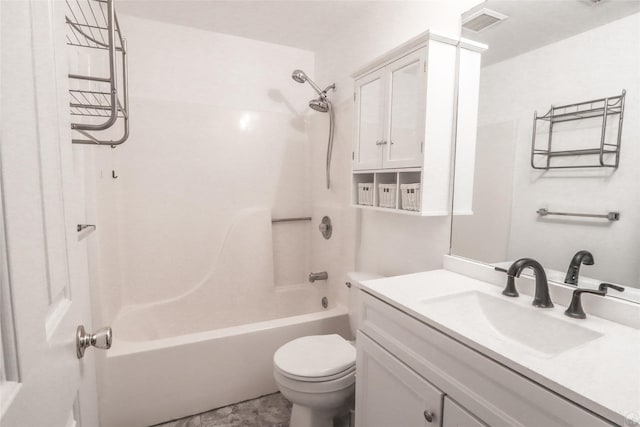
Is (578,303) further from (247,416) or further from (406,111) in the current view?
(247,416)

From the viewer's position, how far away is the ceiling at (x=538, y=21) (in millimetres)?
936

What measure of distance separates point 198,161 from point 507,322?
213cm

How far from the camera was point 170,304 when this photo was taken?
2.23 m

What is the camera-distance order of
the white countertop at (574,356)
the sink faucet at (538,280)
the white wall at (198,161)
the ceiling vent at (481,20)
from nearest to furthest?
1. the white countertop at (574,356)
2. the sink faucet at (538,280)
3. the ceiling vent at (481,20)
4. the white wall at (198,161)

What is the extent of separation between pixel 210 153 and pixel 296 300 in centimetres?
137

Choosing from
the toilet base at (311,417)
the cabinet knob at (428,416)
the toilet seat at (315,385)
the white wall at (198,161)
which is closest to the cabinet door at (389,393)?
the cabinet knob at (428,416)

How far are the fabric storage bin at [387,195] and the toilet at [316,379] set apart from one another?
0.40 m

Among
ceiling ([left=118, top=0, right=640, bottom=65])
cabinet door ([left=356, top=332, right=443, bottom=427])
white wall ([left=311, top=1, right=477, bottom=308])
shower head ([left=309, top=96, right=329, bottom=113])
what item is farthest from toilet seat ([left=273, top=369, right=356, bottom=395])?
shower head ([left=309, top=96, right=329, bottom=113])

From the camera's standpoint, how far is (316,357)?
1456mm

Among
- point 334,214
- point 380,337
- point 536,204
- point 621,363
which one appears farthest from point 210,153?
point 621,363

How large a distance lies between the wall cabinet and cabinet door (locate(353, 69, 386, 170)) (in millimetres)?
18

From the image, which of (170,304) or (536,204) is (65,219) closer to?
(536,204)

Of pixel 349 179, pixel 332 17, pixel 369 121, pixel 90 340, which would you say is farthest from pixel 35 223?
pixel 332 17

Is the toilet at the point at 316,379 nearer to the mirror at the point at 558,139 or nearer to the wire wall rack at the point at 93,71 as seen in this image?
the mirror at the point at 558,139
